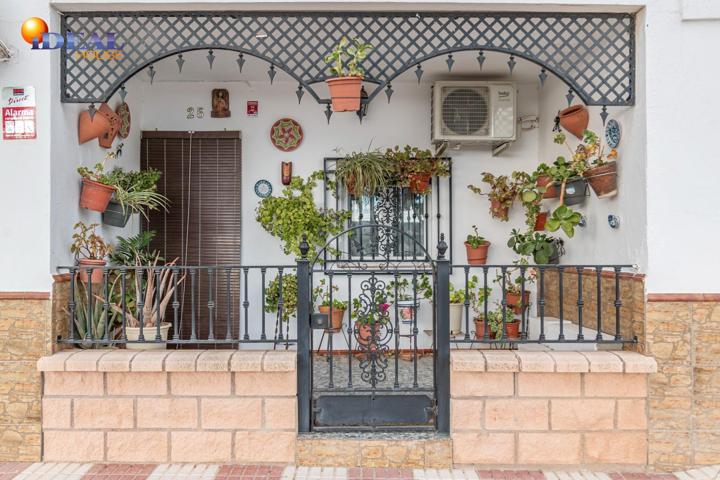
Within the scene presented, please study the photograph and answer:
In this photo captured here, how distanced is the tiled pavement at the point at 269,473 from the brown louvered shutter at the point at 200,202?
1910 mm

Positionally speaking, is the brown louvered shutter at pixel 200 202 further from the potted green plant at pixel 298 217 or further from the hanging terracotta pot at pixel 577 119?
the hanging terracotta pot at pixel 577 119

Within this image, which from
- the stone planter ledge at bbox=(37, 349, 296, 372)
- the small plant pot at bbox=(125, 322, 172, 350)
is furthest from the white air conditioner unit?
the small plant pot at bbox=(125, 322, 172, 350)

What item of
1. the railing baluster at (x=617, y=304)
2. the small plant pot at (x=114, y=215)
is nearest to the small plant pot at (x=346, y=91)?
the small plant pot at (x=114, y=215)

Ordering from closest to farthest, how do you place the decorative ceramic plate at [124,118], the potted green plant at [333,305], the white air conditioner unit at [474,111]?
the decorative ceramic plate at [124,118]
the white air conditioner unit at [474,111]
the potted green plant at [333,305]

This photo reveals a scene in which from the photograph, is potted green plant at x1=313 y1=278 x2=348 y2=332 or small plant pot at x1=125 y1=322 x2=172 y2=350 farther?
potted green plant at x1=313 y1=278 x2=348 y2=332

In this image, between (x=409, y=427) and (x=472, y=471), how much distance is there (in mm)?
435

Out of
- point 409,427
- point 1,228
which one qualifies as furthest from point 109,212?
point 409,427

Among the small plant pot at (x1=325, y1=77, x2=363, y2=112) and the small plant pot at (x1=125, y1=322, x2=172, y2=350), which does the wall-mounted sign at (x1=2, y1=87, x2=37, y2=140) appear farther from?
the small plant pot at (x1=325, y1=77, x2=363, y2=112)

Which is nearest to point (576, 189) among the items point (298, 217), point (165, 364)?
point (298, 217)

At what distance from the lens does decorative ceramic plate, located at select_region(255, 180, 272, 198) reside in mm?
5211

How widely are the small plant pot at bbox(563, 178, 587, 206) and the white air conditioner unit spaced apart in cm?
105

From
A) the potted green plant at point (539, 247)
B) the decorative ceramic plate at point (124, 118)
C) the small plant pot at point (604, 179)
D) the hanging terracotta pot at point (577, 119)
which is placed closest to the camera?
the small plant pot at point (604, 179)

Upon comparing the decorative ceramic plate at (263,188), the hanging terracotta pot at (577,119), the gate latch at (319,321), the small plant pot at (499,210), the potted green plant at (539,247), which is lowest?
the gate latch at (319,321)

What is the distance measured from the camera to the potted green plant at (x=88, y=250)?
11.6 feet
